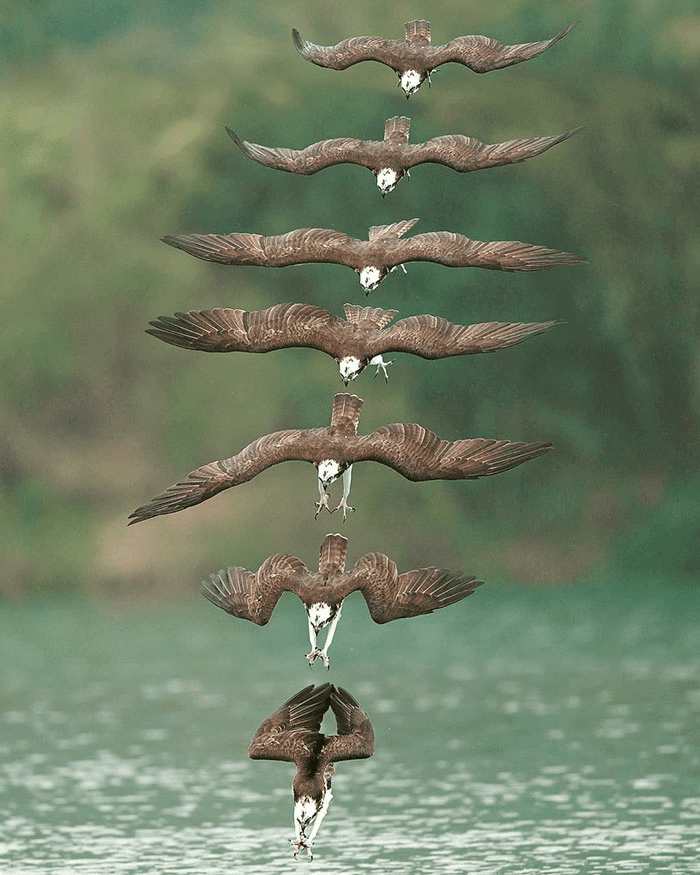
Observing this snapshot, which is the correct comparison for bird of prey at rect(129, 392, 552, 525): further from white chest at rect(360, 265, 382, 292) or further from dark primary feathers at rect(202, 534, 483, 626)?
white chest at rect(360, 265, 382, 292)

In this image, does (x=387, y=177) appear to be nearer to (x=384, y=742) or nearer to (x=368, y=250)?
(x=368, y=250)

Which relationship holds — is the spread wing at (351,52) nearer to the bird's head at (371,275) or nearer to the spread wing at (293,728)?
the bird's head at (371,275)

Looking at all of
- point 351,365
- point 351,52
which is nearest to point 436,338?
point 351,365

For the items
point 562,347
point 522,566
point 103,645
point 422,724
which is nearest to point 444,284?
point 562,347

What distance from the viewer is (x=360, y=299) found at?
6569cm

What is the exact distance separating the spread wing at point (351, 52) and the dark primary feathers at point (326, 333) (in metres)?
3.22

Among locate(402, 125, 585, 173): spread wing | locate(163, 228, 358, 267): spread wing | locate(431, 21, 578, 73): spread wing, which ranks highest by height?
locate(431, 21, 578, 73): spread wing

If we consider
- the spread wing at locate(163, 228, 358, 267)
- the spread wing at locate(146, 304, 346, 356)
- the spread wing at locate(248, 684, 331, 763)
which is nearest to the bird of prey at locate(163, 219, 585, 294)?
the spread wing at locate(163, 228, 358, 267)

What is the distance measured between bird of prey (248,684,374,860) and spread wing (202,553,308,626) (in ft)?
2.92

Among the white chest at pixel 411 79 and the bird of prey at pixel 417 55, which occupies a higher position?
the bird of prey at pixel 417 55

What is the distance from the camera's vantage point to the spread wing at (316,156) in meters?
20.7

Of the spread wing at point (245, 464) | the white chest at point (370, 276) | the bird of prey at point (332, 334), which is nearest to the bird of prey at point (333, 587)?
the spread wing at point (245, 464)

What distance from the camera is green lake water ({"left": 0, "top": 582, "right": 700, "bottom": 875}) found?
31375mm

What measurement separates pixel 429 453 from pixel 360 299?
4706 cm
